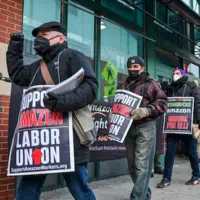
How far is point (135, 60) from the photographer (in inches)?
147

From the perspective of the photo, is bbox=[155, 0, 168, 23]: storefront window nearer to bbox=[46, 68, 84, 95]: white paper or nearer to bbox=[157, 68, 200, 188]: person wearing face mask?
bbox=[157, 68, 200, 188]: person wearing face mask

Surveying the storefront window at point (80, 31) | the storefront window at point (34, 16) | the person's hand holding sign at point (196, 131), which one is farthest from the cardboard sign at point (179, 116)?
the storefront window at point (34, 16)

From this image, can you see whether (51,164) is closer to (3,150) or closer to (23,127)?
(23,127)

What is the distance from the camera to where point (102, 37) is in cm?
562

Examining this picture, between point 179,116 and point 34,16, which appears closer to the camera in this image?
point 34,16

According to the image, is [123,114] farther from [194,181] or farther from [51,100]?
[194,181]

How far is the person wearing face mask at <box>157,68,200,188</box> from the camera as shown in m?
4.78

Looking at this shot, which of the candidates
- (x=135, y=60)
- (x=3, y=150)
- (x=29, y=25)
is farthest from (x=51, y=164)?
(x=29, y=25)

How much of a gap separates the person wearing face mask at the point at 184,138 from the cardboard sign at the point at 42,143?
10.2 feet

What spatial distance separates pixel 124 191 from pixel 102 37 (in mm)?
2939

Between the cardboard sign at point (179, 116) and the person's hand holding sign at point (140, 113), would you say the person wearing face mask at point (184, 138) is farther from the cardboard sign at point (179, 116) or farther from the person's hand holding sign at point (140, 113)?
the person's hand holding sign at point (140, 113)

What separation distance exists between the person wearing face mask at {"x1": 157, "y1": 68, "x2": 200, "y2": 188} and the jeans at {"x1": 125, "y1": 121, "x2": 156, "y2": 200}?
1225 mm

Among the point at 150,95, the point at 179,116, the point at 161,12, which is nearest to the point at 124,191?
the point at 179,116

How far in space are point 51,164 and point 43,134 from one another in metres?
0.22
